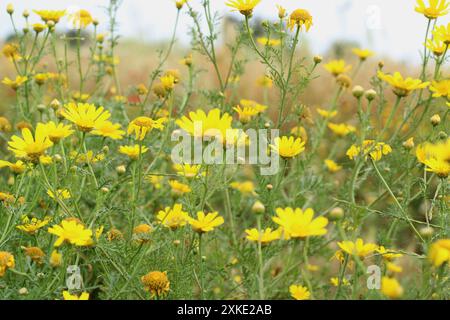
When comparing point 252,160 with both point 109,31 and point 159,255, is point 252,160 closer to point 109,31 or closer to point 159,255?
point 159,255

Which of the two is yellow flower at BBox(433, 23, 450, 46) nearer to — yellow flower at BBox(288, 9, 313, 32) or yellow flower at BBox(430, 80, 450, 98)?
yellow flower at BBox(430, 80, 450, 98)

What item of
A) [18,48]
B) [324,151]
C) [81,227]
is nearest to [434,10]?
[81,227]

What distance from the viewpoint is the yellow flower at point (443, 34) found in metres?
2.00

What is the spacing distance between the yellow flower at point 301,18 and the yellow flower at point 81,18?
41.1 inches

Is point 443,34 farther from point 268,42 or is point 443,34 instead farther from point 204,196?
point 204,196

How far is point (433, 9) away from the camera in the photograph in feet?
6.91

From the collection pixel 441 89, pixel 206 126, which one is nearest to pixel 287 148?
pixel 206 126

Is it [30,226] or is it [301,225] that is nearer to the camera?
[301,225]

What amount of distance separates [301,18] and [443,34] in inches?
17.9

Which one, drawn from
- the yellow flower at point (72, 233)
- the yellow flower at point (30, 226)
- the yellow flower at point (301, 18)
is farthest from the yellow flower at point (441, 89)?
the yellow flower at point (30, 226)

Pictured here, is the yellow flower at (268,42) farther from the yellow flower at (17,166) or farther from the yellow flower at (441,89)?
the yellow flower at (17,166)

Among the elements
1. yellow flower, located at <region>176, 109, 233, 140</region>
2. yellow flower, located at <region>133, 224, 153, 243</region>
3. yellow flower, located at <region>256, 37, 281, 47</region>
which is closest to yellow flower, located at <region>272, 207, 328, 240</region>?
yellow flower, located at <region>176, 109, 233, 140</region>

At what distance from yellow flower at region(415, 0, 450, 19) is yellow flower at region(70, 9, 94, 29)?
137 centimetres
